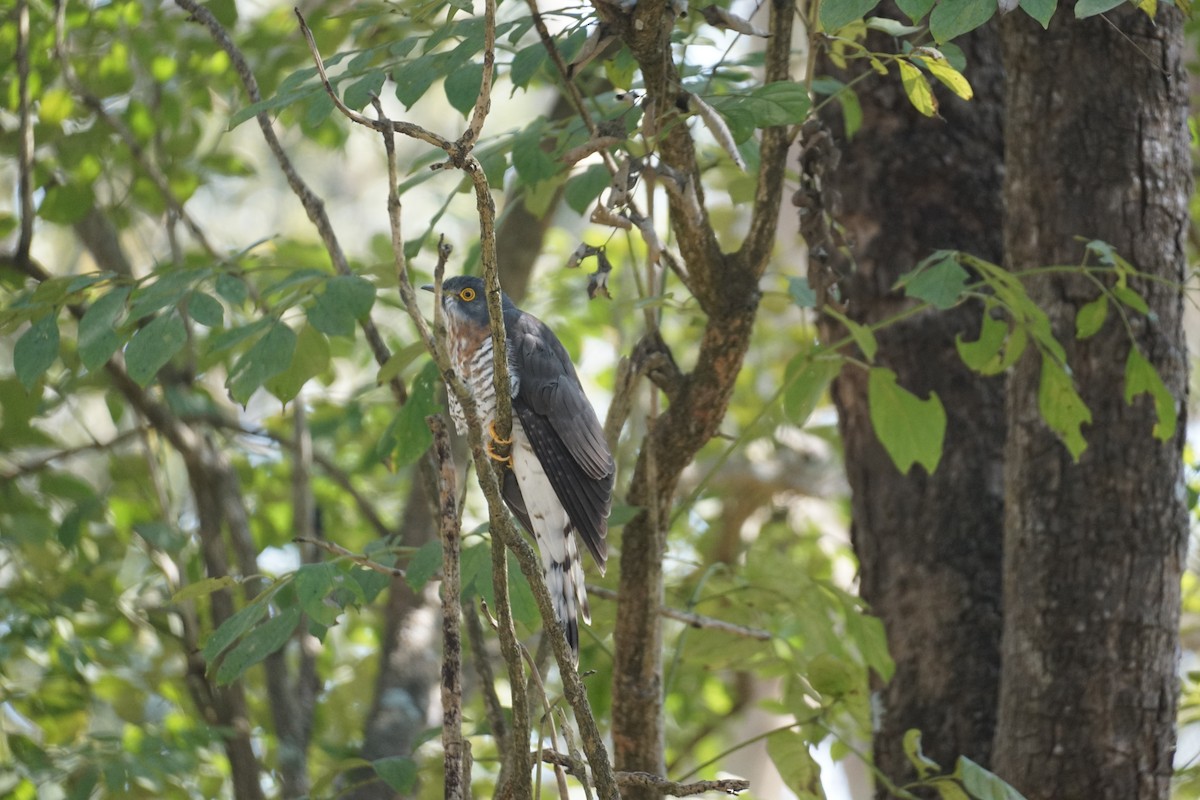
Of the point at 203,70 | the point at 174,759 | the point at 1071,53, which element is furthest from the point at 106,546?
the point at 1071,53

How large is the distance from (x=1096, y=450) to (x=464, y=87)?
5.72 feet

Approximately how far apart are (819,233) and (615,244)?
11.6 feet

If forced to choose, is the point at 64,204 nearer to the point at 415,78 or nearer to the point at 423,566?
the point at 415,78

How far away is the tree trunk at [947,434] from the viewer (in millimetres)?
3279

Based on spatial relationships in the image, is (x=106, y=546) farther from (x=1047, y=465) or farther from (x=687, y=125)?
(x=1047, y=465)

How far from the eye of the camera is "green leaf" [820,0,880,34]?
6.47ft

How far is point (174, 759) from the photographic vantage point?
10.9 ft

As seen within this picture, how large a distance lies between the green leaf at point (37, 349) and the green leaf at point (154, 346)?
0.24 metres

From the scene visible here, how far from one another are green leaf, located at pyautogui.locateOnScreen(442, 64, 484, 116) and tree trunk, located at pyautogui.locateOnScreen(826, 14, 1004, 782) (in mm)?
1498

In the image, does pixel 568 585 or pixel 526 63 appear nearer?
pixel 526 63

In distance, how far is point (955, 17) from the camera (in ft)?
6.45

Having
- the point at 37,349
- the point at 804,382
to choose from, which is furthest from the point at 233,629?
the point at 804,382

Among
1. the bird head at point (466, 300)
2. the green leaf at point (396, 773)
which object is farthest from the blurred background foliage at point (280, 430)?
the bird head at point (466, 300)

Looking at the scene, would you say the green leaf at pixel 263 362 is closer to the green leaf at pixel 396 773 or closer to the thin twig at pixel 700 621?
the green leaf at pixel 396 773
